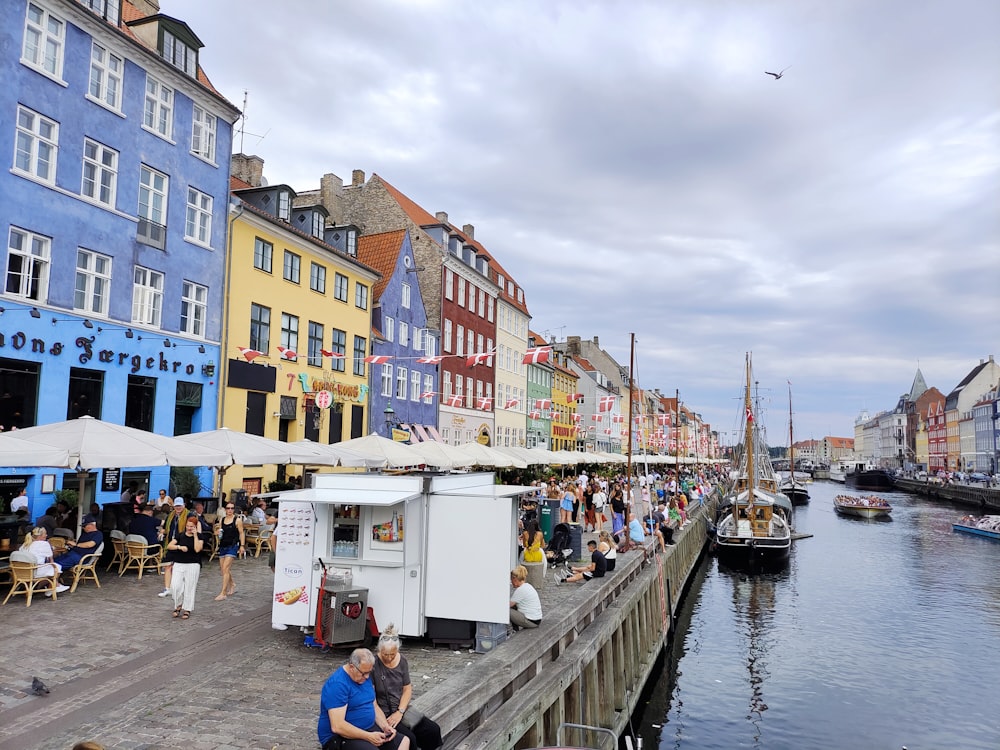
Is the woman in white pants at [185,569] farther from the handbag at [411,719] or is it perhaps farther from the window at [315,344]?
the window at [315,344]

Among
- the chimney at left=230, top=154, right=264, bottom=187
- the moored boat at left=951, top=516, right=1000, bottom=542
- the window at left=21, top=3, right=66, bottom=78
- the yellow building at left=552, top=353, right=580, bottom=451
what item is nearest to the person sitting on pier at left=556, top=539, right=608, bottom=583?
the window at left=21, top=3, right=66, bottom=78

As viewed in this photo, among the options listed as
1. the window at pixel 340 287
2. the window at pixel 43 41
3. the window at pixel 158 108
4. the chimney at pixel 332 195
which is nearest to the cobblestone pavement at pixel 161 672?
the window at pixel 43 41

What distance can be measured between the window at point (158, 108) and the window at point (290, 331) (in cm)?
852

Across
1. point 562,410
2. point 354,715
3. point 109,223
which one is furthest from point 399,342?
point 562,410

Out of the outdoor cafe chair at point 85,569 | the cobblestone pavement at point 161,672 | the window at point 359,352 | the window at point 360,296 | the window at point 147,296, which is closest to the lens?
the cobblestone pavement at point 161,672

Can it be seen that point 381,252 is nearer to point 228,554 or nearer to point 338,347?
point 338,347

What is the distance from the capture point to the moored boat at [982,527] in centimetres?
4845

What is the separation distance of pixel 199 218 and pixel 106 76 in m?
5.42

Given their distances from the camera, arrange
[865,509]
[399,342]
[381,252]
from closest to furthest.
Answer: [399,342], [381,252], [865,509]

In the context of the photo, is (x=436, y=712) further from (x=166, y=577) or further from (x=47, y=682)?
(x=166, y=577)

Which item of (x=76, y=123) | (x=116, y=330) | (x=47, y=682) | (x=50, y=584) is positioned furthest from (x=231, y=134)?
(x=47, y=682)

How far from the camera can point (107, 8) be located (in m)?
22.8

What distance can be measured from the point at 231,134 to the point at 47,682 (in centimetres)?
2399

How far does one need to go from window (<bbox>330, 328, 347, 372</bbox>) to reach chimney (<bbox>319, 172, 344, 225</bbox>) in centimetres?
971
